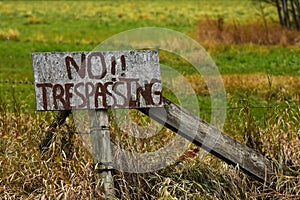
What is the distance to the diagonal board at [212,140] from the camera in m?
6.38

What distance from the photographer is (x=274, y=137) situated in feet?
23.7

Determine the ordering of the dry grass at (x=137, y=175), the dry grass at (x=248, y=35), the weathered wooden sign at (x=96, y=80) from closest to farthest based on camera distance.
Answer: the weathered wooden sign at (x=96, y=80), the dry grass at (x=137, y=175), the dry grass at (x=248, y=35)

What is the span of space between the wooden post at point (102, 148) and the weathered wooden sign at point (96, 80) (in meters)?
0.10

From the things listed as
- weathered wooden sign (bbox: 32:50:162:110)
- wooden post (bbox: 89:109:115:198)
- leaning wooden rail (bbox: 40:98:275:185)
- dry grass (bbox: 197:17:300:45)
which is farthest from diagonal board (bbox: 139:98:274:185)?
dry grass (bbox: 197:17:300:45)

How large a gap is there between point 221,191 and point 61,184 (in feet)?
4.64

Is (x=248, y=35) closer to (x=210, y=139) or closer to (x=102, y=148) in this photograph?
(x=210, y=139)

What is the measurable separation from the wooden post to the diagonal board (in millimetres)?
355

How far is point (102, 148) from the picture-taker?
251 inches

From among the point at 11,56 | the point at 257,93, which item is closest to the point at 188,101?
the point at 257,93

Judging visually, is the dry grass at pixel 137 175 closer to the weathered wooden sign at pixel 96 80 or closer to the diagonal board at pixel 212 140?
the diagonal board at pixel 212 140

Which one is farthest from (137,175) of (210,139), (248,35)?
(248,35)

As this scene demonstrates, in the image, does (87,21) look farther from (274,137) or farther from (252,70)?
(274,137)

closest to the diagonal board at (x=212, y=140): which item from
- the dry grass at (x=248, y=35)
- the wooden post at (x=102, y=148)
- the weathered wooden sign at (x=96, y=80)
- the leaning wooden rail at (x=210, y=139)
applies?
the leaning wooden rail at (x=210, y=139)

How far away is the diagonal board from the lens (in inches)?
251
